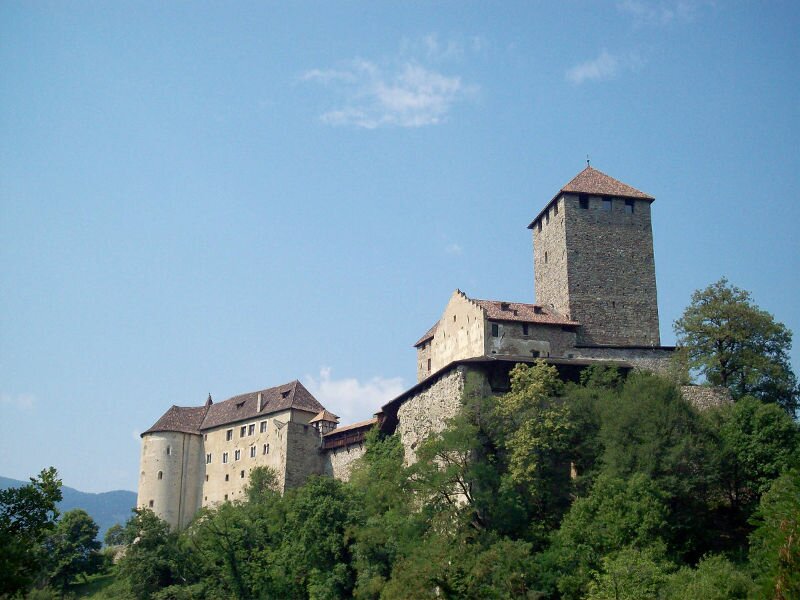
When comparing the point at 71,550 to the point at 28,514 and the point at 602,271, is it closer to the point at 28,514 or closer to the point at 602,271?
the point at 602,271

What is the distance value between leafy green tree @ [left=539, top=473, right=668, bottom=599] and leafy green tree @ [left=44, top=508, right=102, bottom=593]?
3731 centimetres

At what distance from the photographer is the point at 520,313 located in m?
50.6

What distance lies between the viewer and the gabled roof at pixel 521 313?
163 feet

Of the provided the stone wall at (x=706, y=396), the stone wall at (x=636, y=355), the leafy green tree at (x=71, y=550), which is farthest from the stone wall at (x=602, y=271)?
the leafy green tree at (x=71, y=550)

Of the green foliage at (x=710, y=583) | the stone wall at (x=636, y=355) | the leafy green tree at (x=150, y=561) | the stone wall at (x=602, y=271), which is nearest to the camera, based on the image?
the green foliage at (x=710, y=583)

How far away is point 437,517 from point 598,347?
15.1 metres

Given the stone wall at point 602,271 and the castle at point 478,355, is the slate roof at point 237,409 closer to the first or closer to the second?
the castle at point 478,355

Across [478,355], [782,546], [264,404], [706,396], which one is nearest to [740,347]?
[706,396]

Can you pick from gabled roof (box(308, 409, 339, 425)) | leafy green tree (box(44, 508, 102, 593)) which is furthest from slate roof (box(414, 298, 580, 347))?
leafy green tree (box(44, 508, 102, 593))

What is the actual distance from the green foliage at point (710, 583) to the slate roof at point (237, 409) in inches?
1294

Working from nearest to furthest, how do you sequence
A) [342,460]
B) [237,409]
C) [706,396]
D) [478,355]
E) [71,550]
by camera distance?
[706,396] < [478,355] < [342,460] < [71,550] < [237,409]

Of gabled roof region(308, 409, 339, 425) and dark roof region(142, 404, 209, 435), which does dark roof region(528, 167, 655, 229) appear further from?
dark roof region(142, 404, 209, 435)

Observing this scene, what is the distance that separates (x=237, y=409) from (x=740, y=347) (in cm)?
3379

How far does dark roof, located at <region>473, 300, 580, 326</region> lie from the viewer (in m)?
49.6
